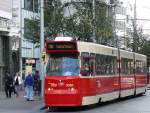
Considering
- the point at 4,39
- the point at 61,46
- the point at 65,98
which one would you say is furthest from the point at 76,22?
the point at 65,98

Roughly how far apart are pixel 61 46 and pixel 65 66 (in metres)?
0.91

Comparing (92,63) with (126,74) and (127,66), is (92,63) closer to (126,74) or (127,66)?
(126,74)

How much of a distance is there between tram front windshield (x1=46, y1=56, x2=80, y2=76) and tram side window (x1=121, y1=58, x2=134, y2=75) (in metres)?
8.40

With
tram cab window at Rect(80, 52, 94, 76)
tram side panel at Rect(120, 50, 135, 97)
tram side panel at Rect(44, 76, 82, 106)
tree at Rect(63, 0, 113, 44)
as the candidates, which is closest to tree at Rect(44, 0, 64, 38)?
tree at Rect(63, 0, 113, 44)

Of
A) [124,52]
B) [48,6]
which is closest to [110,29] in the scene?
[48,6]

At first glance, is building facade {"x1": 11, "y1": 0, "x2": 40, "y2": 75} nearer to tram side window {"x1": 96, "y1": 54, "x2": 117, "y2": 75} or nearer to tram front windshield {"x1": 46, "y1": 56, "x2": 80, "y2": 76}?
tram side window {"x1": 96, "y1": 54, "x2": 117, "y2": 75}

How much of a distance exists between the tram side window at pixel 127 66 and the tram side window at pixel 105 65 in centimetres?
206

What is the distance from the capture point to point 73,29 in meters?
39.7

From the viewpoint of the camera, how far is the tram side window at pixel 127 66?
34281mm

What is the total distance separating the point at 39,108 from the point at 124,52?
32.1ft

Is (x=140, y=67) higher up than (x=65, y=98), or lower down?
higher up

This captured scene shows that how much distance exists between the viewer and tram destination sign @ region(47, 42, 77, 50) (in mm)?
25741

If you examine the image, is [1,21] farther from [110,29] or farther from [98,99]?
[98,99]

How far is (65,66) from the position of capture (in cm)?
2588
